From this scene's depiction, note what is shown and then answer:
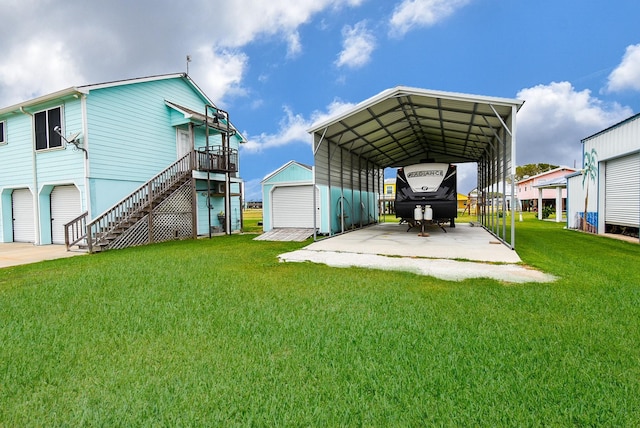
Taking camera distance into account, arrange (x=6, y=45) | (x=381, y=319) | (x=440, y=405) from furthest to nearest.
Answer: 1. (x=6, y=45)
2. (x=381, y=319)
3. (x=440, y=405)

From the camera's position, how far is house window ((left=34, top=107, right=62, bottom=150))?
12477mm

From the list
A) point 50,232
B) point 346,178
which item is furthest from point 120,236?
point 346,178

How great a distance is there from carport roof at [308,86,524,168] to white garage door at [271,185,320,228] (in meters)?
2.87

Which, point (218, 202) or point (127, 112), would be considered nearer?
point (127, 112)

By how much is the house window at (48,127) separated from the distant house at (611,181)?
20.3 meters

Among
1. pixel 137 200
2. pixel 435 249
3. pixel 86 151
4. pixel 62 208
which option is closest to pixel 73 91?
pixel 86 151

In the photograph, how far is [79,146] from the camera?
38.4ft

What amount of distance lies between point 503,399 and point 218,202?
52.2 feet

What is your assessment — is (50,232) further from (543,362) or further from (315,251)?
(543,362)

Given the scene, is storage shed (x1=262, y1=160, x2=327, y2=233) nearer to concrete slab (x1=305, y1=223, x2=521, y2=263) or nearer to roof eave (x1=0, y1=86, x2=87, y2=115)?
concrete slab (x1=305, y1=223, x2=521, y2=263)

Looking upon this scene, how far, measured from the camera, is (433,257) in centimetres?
778

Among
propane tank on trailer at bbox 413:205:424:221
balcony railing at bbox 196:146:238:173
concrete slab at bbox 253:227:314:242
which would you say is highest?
balcony railing at bbox 196:146:238:173

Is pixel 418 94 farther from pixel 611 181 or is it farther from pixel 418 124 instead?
pixel 611 181

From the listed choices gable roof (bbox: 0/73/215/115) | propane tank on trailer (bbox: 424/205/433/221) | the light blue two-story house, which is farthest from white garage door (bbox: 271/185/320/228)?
gable roof (bbox: 0/73/215/115)
